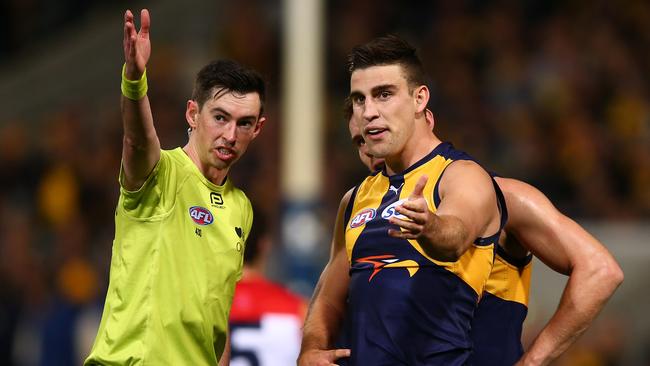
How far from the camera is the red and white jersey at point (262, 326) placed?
6965mm

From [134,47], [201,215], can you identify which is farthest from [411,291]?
[134,47]

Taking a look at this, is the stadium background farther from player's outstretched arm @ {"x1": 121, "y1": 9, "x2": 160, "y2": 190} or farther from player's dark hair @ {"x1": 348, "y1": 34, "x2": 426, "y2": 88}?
player's outstretched arm @ {"x1": 121, "y1": 9, "x2": 160, "y2": 190}

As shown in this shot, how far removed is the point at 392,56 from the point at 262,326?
2.66m

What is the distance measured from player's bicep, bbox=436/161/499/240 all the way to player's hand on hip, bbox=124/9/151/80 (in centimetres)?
118

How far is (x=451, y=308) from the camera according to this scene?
4594mm

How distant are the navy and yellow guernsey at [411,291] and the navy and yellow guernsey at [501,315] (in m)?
0.13

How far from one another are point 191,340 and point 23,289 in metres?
8.23

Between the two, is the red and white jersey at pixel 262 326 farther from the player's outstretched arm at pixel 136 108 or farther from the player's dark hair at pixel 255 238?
the player's outstretched arm at pixel 136 108

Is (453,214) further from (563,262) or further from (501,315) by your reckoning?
(563,262)

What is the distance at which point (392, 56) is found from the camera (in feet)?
15.7

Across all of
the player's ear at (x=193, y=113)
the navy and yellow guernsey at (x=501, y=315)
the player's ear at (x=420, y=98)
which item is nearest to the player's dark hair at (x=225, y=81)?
the player's ear at (x=193, y=113)

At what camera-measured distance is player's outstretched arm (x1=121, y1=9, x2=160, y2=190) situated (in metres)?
4.45

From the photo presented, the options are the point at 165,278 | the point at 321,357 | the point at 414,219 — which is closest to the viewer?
the point at 414,219

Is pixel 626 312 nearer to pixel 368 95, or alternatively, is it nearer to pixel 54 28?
pixel 368 95
